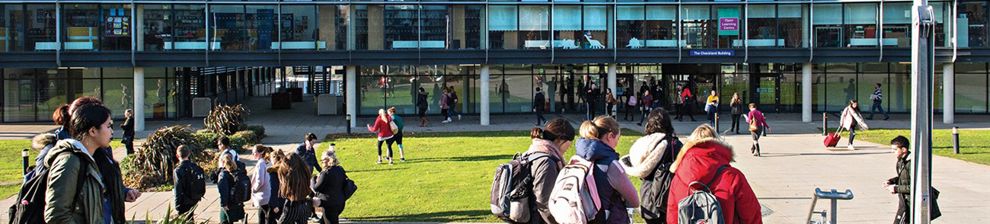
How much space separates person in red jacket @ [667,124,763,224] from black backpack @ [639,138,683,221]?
4.65 ft

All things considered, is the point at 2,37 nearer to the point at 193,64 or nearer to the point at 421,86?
the point at 193,64

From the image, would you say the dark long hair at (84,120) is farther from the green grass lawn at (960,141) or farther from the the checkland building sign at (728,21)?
the the checkland building sign at (728,21)

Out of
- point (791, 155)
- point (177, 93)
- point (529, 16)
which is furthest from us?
point (177, 93)

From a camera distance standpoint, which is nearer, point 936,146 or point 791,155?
point 791,155

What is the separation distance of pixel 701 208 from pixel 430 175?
43.8 feet

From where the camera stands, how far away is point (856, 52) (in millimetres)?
37312

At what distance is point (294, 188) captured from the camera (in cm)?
1198

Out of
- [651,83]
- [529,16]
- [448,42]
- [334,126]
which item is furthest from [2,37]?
[651,83]

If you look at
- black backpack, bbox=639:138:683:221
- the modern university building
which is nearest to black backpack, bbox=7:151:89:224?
black backpack, bbox=639:138:683:221

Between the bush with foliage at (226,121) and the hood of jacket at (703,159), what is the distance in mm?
22776

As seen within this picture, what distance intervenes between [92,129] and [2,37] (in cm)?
3100

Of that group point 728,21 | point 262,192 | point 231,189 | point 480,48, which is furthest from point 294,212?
point 728,21

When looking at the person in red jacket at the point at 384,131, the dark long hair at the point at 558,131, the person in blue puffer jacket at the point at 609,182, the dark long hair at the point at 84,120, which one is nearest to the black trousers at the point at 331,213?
the dark long hair at the point at 558,131

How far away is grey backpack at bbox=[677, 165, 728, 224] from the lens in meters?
6.96
